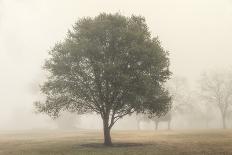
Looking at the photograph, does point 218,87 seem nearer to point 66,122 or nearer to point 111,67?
point 66,122

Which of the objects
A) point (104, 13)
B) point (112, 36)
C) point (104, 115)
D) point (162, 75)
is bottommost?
point (104, 115)

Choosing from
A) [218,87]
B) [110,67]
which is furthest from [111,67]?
[218,87]

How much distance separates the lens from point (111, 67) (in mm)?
46625

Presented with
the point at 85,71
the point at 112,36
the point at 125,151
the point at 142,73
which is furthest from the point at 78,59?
the point at 125,151

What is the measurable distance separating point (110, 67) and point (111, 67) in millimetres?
181

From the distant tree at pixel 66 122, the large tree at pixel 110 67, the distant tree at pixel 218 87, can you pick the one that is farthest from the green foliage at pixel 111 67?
the distant tree at pixel 66 122

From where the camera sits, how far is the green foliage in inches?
1884

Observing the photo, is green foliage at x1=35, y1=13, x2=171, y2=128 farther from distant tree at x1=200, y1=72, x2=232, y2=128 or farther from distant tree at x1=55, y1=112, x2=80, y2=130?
distant tree at x1=55, y1=112, x2=80, y2=130

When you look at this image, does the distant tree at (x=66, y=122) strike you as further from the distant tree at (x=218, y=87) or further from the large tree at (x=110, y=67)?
the large tree at (x=110, y=67)

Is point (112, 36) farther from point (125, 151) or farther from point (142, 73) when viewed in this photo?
point (125, 151)

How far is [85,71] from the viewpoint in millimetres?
49594

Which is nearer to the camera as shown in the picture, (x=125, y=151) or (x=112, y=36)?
(x=125, y=151)

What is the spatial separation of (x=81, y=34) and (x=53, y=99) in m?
10.3

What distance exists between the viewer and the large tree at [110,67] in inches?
1884
